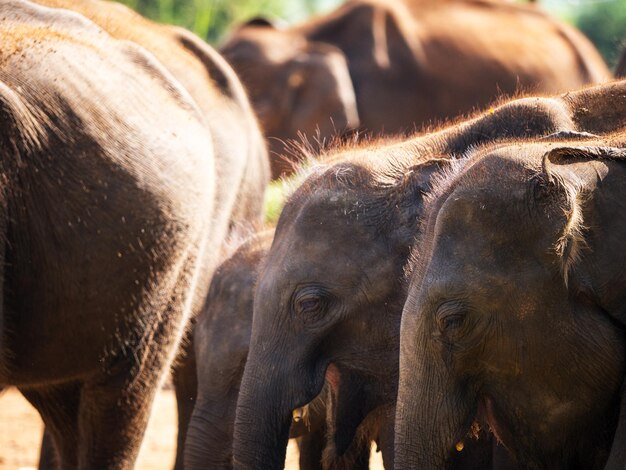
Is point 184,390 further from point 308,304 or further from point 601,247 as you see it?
point 601,247

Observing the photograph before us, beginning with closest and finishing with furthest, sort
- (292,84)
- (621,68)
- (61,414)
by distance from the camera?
(61,414) < (621,68) < (292,84)

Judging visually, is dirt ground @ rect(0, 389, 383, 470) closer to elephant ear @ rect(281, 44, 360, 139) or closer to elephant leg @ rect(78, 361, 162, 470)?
elephant leg @ rect(78, 361, 162, 470)

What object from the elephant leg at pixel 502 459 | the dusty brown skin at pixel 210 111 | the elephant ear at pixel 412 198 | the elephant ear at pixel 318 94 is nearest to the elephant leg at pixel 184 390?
the dusty brown skin at pixel 210 111

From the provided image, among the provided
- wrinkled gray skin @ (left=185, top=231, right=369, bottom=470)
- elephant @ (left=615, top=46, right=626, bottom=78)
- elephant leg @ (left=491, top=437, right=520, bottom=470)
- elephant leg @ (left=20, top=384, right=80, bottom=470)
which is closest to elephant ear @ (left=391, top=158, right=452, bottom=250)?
elephant leg @ (left=491, top=437, right=520, bottom=470)

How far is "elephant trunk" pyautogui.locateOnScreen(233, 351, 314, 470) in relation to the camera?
3705 millimetres

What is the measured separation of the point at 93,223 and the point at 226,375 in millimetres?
654

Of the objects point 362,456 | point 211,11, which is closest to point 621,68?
point 362,456

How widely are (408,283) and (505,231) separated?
593 mm

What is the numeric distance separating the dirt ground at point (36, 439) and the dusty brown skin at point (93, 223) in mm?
1210

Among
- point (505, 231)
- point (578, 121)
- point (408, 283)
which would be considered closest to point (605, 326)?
point (505, 231)

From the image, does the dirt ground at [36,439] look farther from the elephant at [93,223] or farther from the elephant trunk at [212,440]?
the elephant trunk at [212,440]

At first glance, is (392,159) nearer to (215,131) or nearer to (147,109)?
(147,109)

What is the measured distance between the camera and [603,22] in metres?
34.2

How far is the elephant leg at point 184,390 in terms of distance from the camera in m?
5.25
